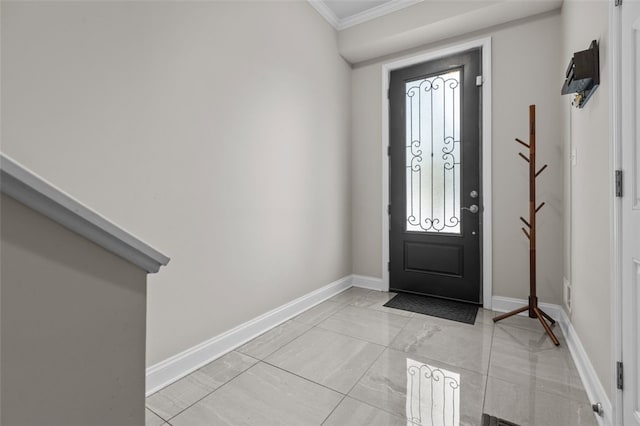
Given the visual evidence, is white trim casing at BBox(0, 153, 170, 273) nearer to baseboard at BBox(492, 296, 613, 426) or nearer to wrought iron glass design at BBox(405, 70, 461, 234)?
baseboard at BBox(492, 296, 613, 426)

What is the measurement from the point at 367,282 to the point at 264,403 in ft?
7.31

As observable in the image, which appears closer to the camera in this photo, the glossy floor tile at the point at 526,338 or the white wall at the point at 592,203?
the white wall at the point at 592,203

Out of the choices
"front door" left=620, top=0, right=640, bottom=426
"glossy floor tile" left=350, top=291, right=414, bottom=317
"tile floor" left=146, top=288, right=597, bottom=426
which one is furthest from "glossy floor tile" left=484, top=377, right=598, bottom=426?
"glossy floor tile" left=350, top=291, right=414, bottom=317

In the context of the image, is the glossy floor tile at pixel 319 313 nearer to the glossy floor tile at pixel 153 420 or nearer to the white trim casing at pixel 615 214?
the glossy floor tile at pixel 153 420

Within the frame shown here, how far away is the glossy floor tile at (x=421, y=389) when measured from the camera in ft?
4.83

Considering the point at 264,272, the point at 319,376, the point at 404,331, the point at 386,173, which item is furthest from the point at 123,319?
the point at 386,173

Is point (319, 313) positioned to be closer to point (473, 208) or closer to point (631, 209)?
point (473, 208)

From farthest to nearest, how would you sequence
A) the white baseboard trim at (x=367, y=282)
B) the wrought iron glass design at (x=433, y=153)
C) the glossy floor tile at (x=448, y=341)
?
the white baseboard trim at (x=367, y=282) < the wrought iron glass design at (x=433, y=153) < the glossy floor tile at (x=448, y=341)

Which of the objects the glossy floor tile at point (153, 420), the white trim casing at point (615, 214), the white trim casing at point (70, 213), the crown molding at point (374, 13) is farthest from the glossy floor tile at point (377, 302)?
the crown molding at point (374, 13)

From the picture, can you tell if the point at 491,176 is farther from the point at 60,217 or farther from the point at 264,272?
the point at 60,217

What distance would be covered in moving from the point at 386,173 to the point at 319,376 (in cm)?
235

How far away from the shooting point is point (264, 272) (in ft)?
7.98

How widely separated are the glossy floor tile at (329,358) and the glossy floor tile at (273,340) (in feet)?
0.20

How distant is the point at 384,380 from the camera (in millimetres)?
1742
